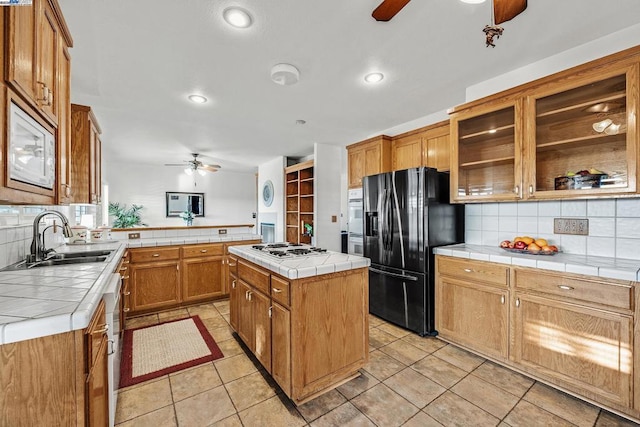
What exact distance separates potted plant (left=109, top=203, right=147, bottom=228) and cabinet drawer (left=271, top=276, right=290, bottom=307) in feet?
20.8

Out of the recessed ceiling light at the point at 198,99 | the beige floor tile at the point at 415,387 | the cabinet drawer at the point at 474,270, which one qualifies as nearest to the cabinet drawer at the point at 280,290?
the beige floor tile at the point at 415,387

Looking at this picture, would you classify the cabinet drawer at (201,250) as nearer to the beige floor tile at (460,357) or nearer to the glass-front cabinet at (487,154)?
the beige floor tile at (460,357)

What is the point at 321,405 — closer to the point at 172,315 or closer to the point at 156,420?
the point at 156,420

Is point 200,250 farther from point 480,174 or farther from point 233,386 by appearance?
point 480,174

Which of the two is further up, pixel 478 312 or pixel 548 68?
pixel 548 68

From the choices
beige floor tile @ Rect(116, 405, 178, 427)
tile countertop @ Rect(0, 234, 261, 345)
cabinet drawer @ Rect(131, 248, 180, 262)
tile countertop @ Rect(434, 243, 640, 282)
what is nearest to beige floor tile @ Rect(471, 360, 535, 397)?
tile countertop @ Rect(434, 243, 640, 282)

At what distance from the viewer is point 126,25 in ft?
5.99

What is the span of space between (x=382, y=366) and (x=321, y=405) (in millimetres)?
657

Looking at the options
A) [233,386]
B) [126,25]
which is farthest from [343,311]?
[126,25]

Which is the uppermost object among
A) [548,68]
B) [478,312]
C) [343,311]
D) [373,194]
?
[548,68]

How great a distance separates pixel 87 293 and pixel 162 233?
9.26 feet

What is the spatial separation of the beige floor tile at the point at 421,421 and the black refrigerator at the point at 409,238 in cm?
107

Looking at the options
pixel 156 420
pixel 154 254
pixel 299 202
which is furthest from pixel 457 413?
pixel 299 202

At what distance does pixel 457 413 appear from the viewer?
5.50ft
